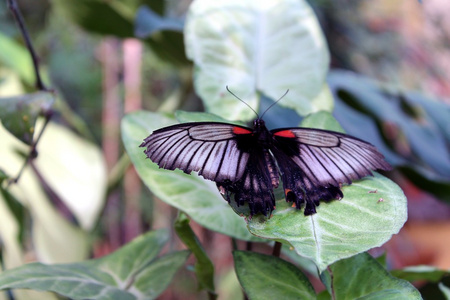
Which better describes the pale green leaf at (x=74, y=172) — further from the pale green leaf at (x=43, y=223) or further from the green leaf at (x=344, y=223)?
the green leaf at (x=344, y=223)

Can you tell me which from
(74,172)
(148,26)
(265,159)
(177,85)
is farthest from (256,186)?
(177,85)

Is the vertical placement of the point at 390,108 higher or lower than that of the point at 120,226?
higher

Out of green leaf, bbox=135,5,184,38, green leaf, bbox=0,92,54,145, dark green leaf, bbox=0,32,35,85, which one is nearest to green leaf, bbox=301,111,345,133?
green leaf, bbox=0,92,54,145

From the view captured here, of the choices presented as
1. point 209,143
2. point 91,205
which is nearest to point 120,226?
point 91,205

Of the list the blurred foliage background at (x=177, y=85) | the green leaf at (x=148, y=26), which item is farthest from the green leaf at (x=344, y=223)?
the green leaf at (x=148, y=26)

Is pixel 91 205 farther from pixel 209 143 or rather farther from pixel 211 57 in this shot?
pixel 209 143

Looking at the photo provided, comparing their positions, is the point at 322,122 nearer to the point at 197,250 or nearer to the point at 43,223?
the point at 197,250

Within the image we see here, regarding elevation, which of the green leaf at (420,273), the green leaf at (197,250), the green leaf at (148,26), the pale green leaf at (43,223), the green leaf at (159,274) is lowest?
the pale green leaf at (43,223)
